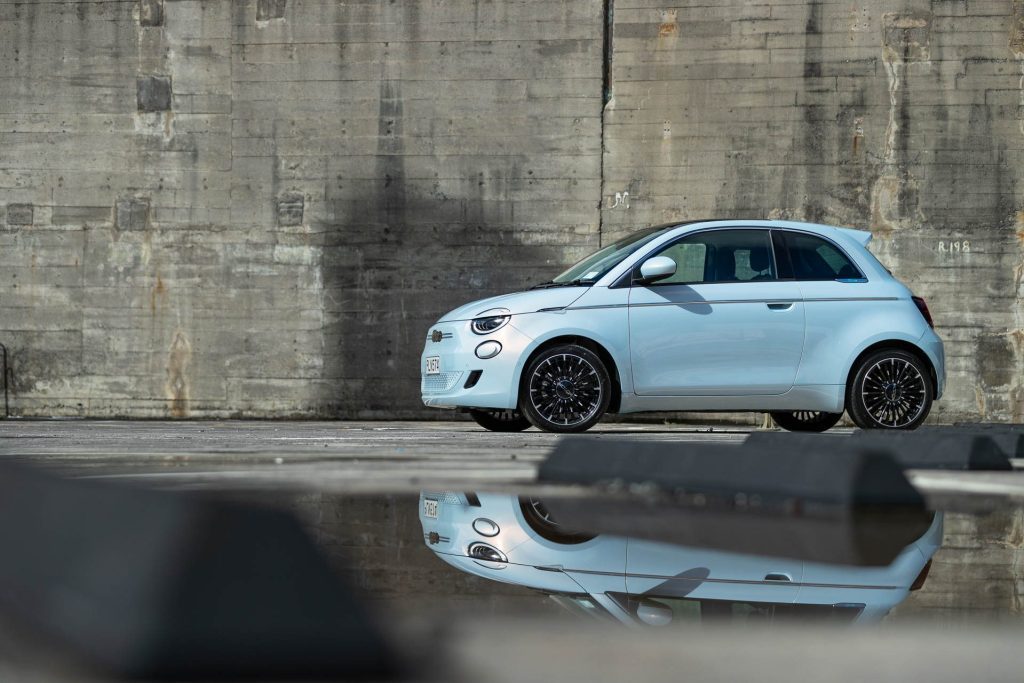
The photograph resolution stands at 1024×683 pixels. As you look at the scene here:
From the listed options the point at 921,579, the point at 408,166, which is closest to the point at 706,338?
the point at 408,166

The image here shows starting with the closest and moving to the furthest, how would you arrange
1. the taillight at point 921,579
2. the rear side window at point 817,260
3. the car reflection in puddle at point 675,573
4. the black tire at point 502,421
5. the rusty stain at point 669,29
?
the car reflection in puddle at point 675,573
the taillight at point 921,579
the rear side window at point 817,260
the black tire at point 502,421
the rusty stain at point 669,29

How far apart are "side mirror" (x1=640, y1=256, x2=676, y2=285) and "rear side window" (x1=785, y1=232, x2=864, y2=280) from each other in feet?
3.18

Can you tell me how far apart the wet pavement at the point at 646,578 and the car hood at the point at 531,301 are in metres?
4.72

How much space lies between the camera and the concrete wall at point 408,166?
43.4 ft

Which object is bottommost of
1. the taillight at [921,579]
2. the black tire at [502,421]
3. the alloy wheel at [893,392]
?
the black tire at [502,421]

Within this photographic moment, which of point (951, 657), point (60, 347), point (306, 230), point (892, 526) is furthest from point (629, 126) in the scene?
point (951, 657)

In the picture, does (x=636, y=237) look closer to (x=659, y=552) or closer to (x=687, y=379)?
(x=687, y=379)

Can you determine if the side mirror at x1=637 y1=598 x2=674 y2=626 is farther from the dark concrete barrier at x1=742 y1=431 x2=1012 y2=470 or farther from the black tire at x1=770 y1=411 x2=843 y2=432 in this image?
the black tire at x1=770 y1=411 x2=843 y2=432

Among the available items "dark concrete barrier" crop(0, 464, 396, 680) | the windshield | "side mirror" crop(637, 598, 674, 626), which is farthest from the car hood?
"dark concrete barrier" crop(0, 464, 396, 680)

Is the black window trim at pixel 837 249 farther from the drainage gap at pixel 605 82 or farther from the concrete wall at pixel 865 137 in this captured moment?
the drainage gap at pixel 605 82

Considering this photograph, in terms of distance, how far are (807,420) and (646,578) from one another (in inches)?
339

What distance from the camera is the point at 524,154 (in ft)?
44.6

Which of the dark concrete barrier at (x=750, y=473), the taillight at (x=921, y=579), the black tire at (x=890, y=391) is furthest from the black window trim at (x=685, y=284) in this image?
the taillight at (x=921, y=579)

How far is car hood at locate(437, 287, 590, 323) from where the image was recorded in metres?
8.42
